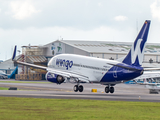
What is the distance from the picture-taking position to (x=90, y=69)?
54.3m

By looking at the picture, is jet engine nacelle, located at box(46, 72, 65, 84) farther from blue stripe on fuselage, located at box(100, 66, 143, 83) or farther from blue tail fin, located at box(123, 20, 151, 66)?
blue tail fin, located at box(123, 20, 151, 66)

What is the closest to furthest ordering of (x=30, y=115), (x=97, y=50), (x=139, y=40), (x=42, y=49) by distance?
(x=30, y=115)
(x=139, y=40)
(x=97, y=50)
(x=42, y=49)

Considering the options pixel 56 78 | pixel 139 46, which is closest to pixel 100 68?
pixel 56 78

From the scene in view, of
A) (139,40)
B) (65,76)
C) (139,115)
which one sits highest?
(139,40)

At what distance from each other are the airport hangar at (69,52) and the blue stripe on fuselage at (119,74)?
68068 millimetres

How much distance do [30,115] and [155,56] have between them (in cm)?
10749

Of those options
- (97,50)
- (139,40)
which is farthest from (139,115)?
(97,50)

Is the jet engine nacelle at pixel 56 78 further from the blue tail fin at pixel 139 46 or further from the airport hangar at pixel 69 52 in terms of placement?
the airport hangar at pixel 69 52

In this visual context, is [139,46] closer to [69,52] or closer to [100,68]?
[100,68]

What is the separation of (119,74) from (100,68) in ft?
14.0

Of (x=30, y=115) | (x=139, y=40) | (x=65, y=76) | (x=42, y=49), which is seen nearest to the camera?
(x=30, y=115)

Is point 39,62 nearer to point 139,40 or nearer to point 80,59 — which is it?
point 80,59

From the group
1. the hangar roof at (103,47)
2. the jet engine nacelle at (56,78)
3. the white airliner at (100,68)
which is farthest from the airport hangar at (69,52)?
the jet engine nacelle at (56,78)

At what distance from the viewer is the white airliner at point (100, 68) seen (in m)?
48.0
